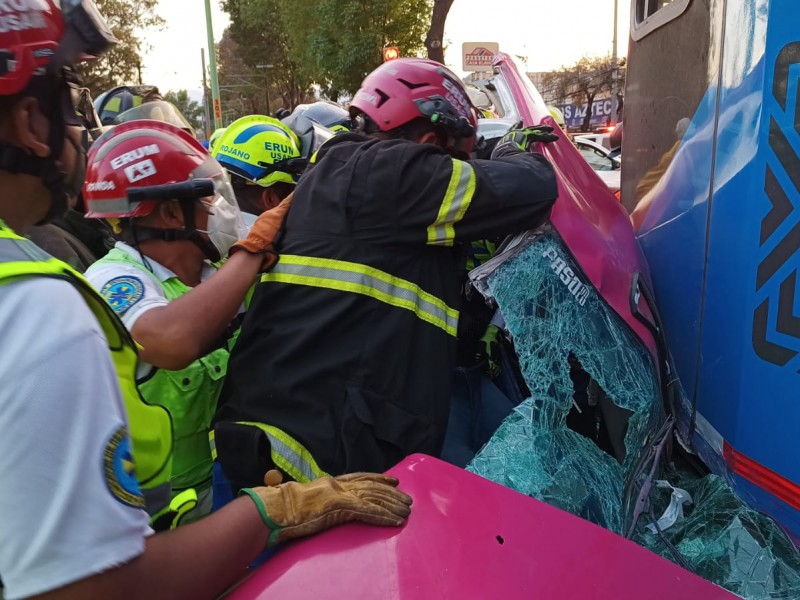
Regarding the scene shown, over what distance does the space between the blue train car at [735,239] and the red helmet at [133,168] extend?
150 cm

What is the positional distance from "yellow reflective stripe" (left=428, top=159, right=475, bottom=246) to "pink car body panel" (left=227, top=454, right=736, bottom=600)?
0.71 meters

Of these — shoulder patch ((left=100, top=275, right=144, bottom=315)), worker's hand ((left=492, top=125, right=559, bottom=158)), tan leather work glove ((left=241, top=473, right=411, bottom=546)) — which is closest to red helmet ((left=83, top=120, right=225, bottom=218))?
shoulder patch ((left=100, top=275, right=144, bottom=315))

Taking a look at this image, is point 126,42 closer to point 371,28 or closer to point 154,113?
point 371,28

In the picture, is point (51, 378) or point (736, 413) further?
point (736, 413)

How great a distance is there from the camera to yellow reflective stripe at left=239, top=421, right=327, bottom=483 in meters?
1.81

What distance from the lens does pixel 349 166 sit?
1910mm

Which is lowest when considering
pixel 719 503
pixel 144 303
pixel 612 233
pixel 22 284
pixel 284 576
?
pixel 719 503

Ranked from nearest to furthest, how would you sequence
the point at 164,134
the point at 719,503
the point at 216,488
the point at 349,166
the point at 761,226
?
the point at 761,226 → the point at 719,503 → the point at 349,166 → the point at 216,488 → the point at 164,134

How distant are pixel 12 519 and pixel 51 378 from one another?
0.18 metres

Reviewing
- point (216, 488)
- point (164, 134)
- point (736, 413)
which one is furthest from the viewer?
point (164, 134)

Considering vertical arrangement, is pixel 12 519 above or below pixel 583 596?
above

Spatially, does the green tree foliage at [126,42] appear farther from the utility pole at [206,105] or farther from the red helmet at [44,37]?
the red helmet at [44,37]

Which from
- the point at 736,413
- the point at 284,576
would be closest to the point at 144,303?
the point at 284,576

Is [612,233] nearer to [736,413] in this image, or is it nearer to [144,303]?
[736,413]
